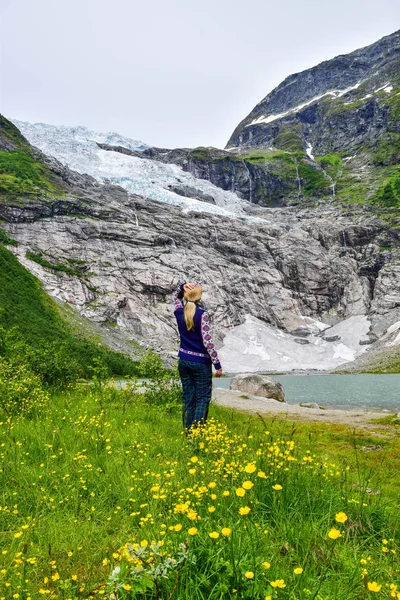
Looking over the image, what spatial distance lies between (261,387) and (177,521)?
3740 centimetres

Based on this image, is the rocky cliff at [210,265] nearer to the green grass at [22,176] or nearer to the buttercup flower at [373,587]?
the green grass at [22,176]

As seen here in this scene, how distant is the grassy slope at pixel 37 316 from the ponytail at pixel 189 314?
42.1m

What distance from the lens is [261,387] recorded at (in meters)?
39.5

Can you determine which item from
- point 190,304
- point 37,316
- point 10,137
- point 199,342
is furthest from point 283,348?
point 10,137

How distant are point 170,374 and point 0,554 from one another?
31.1 ft

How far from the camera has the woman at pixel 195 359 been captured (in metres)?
8.21

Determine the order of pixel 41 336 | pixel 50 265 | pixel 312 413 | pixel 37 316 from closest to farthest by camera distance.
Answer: pixel 312 413 → pixel 41 336 → pixel 37 316 → pixel 50 265

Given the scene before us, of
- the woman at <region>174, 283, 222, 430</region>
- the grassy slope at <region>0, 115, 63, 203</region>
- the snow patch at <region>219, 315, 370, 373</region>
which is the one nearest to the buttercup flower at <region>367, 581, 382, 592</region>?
the woman at <region>174, 283, 222, 430</region>

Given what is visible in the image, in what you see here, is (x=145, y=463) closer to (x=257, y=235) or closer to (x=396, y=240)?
(x=257, y=235)

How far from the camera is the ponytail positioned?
8.28m

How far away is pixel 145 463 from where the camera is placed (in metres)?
5.24

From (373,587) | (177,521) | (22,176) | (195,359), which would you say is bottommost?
(177,521)

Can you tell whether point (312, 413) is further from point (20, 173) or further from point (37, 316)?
point (20, 173)

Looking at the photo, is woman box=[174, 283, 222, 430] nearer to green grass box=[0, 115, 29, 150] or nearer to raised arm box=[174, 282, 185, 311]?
raised arm box=[174, 282, 185, 311]
